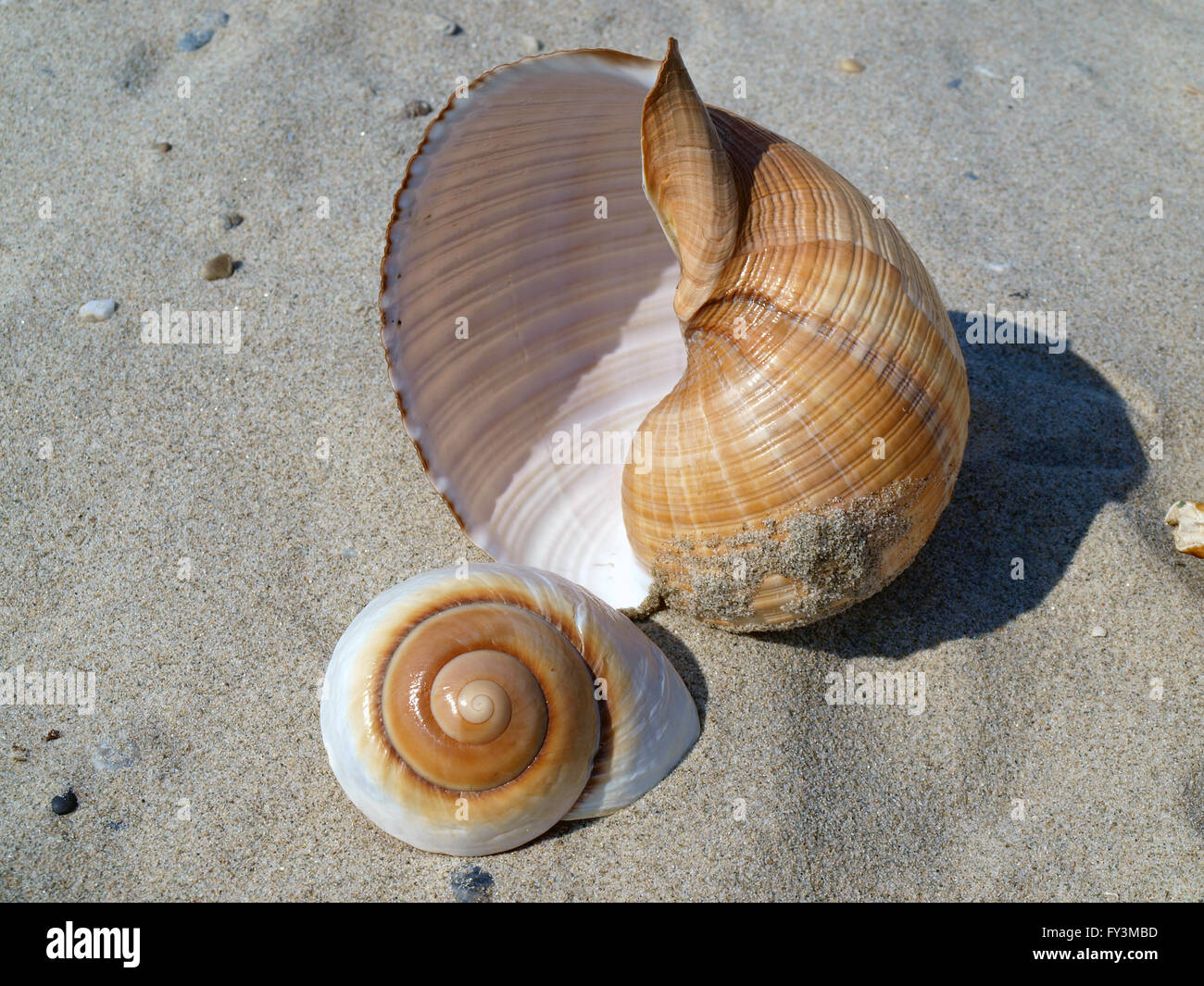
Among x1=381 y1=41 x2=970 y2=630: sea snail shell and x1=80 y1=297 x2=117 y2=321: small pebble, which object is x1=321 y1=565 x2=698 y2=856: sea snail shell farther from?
x1=80 y1=297 x2=117 y2=321: small pebble

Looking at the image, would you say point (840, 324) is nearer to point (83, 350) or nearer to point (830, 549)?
point (830, 549)

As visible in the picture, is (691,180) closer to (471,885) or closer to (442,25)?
(471,885)

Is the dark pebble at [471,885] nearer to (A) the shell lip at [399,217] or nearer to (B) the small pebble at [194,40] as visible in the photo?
(A) the shell lip at [399,217]

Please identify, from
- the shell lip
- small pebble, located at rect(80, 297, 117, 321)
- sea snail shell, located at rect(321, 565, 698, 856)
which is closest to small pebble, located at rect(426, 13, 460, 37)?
the shell lip

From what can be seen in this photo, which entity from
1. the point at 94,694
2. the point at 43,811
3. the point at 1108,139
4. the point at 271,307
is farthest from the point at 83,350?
the point at 1108,139

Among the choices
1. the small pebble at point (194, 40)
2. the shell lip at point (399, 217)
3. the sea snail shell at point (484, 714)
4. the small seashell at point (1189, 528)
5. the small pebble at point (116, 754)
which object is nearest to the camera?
the sea snail shell at point (484, 714)

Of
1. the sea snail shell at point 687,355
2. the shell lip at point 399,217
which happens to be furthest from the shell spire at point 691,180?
the shell lip at point 399,217
